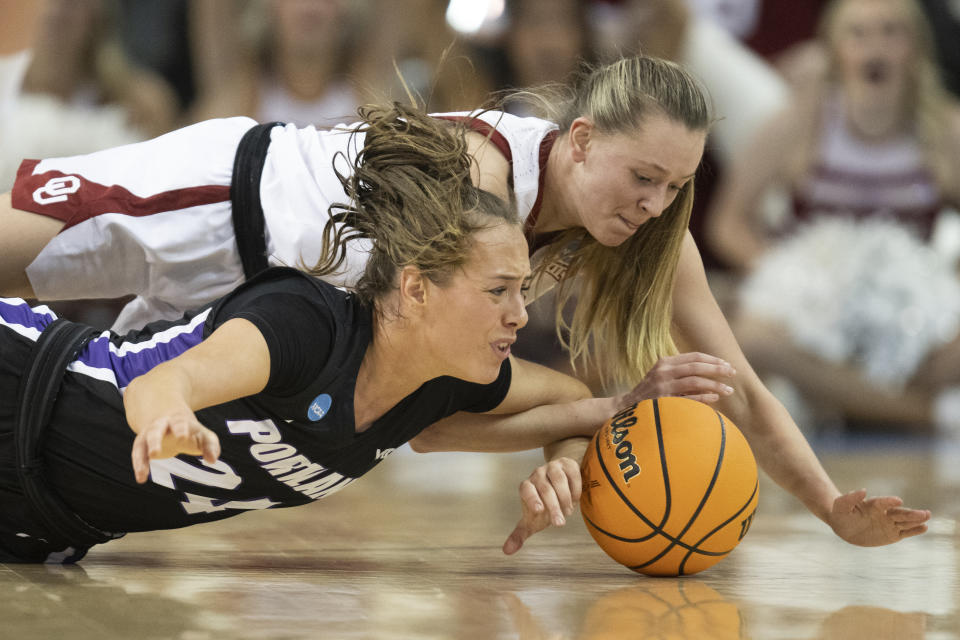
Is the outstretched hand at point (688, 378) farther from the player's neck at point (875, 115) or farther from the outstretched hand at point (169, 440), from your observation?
the player's neck at point (875, 115)

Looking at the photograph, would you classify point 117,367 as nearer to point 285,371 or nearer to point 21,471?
point 21,471

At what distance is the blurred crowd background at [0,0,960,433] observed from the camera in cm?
744

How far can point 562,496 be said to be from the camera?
9.29 ft

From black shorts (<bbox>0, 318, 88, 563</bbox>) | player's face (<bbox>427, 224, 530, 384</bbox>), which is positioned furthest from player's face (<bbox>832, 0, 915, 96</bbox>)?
black shorts (<bbox>0, 318, 88, 563</bbox>)

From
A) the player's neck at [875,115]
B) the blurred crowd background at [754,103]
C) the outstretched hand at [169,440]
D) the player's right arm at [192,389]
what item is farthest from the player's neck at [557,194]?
the player's neck at [875,115]

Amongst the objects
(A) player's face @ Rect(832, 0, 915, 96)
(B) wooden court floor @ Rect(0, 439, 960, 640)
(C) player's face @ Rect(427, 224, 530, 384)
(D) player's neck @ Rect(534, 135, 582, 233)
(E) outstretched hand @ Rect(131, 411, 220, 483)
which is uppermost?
(A) player's face @ Rect(832, 0, 915, 96)

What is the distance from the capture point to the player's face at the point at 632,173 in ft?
10.6

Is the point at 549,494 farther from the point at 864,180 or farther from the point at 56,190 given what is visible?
the point at 864,180

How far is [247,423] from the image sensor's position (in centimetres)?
274

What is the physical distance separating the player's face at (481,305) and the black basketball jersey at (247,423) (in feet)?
0.65

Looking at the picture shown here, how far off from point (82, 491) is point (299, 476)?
53cm

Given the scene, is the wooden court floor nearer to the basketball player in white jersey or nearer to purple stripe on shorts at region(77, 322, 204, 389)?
the basketball player in white jersey

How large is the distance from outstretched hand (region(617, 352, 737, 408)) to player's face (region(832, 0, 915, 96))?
5646mm

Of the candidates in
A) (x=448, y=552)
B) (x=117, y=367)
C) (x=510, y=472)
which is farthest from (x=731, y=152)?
(x=117, y=367)
